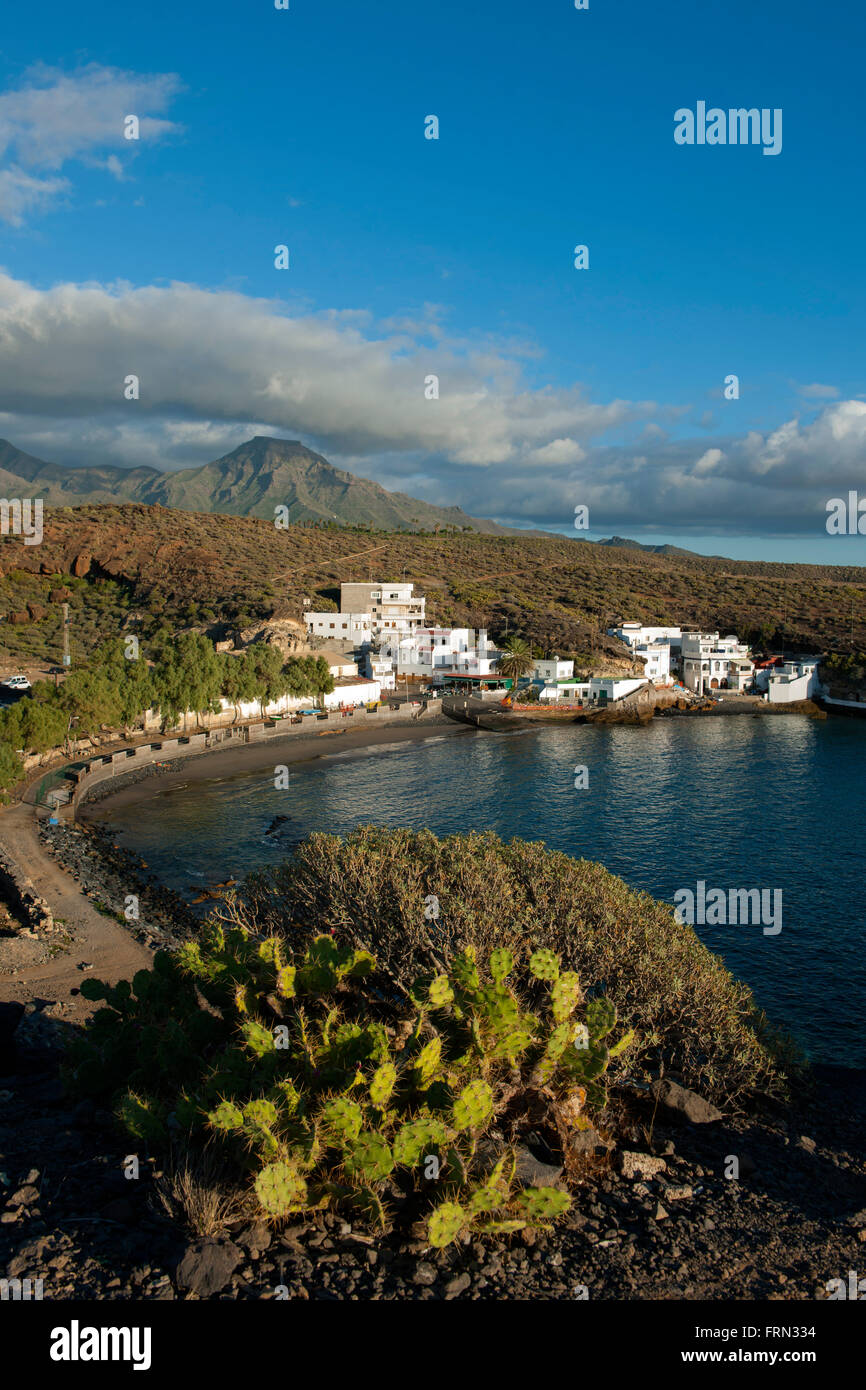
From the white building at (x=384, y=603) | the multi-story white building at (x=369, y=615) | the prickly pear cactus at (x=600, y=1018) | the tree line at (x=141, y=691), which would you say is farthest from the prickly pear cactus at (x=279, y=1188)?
the white building at (x=384, y=603)

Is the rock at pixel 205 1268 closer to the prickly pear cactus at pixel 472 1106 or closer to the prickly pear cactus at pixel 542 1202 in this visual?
the prickly pear cactus at pixel 472 1106

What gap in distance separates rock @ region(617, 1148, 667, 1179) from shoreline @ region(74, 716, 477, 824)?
28606 mm

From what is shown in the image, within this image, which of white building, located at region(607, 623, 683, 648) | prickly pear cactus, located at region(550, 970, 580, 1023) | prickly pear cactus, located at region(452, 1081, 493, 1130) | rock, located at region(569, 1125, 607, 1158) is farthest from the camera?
white building, located at region(607, 623, 683, 648)

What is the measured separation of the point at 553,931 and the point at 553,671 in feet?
187

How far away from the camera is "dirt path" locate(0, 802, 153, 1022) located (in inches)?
620

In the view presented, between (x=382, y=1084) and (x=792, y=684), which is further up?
(x=792, y=684)

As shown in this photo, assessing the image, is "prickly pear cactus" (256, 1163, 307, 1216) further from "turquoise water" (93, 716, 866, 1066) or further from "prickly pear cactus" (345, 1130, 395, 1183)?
"turquoise water" (93, 716, 866, 1066)

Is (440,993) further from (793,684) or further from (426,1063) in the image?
(793,684)

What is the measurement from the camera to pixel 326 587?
3565 inches

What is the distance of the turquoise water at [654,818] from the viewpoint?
2033cm

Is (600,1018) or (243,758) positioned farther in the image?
(243,758)

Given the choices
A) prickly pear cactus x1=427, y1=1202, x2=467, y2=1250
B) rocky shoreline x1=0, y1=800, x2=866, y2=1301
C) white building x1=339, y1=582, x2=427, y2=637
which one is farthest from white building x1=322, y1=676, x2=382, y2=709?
prickly pear cactus x1=427, y1=1202, x2=467, y2=1250

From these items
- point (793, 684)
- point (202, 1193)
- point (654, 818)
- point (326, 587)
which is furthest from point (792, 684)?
point (202, 1193)
